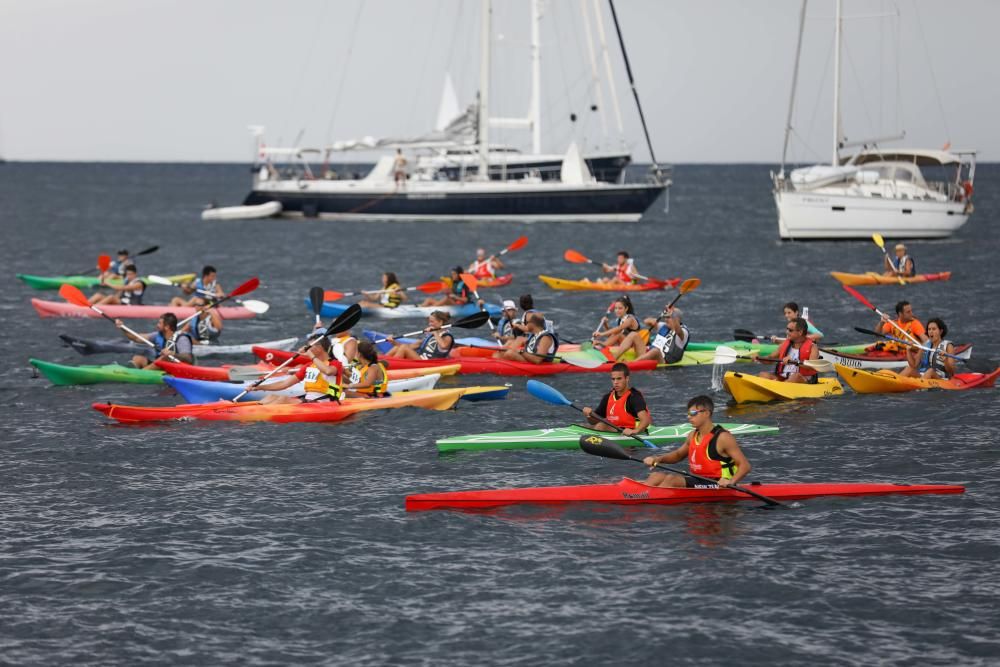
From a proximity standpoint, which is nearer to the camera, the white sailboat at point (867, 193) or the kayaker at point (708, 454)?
the kayaker at point (708, 454)

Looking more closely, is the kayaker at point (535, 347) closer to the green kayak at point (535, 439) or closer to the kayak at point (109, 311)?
the green kayak at point (535, 439)

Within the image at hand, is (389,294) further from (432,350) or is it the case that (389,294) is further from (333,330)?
(333,330)

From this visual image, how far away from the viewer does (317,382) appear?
64.7 ft

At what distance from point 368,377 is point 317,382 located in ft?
2.85

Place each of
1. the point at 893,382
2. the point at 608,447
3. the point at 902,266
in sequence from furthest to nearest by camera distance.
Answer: the point at 902,266, the point at 893,382, the point at 608,447

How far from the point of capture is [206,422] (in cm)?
1977

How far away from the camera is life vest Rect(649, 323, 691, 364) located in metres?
24.3

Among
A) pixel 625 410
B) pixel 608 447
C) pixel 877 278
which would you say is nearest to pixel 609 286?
pixel 877 278

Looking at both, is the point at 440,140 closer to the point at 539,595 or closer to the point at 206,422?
the point at 206,422

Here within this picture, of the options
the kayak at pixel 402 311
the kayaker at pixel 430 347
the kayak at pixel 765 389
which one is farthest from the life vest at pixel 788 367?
the kayak at pixel 402 311

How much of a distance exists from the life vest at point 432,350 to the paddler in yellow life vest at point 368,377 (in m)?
3.39

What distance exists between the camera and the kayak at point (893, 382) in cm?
2180

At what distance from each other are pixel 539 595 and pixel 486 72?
50.4 meters

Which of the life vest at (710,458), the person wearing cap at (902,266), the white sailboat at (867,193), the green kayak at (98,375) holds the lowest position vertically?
the life vest at (710,458)
